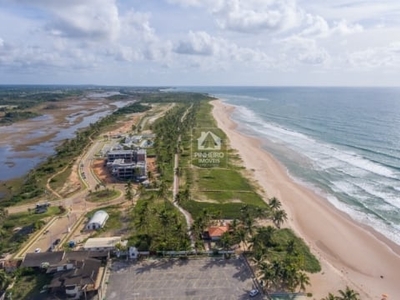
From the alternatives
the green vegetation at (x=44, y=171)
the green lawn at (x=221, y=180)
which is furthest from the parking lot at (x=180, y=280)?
the green vegetation at (x=44, y=171)

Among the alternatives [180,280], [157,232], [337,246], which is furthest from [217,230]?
[337,246]

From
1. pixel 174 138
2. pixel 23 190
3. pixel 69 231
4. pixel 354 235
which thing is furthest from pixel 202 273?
pixel 174 138

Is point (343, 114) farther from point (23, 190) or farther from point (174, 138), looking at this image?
point (23, 190)

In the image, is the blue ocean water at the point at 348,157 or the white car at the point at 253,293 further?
the blue ocean water at the point at 348,157

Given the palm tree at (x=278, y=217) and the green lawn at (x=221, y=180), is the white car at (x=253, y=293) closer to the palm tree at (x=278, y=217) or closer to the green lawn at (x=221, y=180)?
the palm tree at (x=278, y=217)

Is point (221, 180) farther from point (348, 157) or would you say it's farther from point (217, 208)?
point (348, 157)

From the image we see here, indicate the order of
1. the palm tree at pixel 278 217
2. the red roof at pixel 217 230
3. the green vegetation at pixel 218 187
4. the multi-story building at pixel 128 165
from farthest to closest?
1. the multi-story building at pixel 128 165
2. the green vegetation at pixel 218 187
3. the palm tree at pixel 278 217
4. the red roof at pixel 217 230
